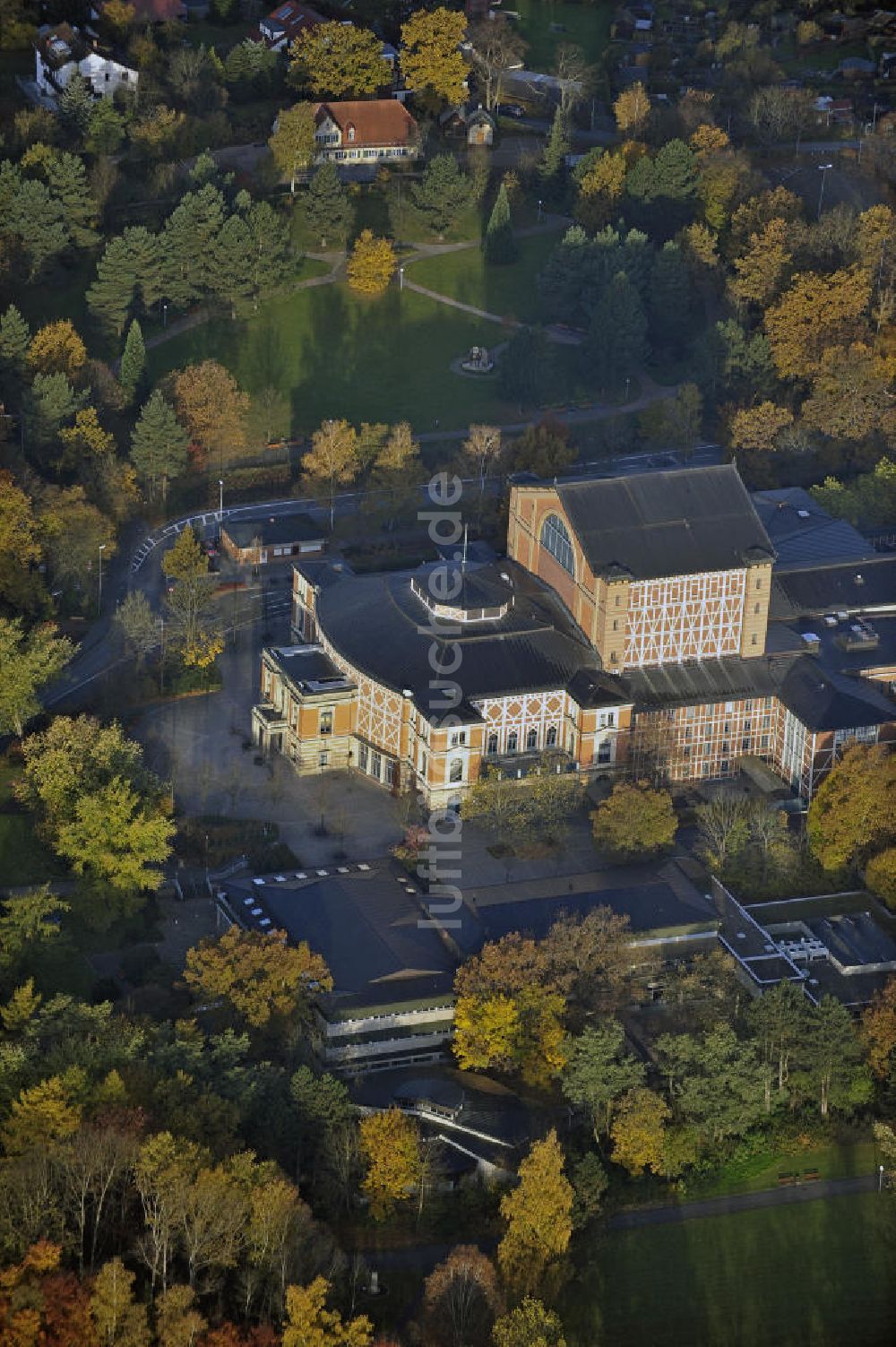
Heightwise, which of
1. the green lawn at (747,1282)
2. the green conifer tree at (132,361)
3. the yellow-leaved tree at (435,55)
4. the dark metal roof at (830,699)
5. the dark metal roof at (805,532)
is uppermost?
the yellow-leaved tree at (435,55)

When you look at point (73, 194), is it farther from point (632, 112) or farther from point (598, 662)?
point (598, 662)

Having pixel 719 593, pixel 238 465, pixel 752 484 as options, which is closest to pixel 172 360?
pixel 238 465

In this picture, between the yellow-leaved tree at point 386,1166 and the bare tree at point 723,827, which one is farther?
the bare tree at point 723,827

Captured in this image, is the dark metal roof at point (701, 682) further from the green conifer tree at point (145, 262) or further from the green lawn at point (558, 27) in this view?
the green lawn at point (558, 27)

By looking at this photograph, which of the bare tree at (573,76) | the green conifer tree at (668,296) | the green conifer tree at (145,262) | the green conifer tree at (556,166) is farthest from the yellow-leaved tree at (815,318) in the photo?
the green conifer tree at (145,262)

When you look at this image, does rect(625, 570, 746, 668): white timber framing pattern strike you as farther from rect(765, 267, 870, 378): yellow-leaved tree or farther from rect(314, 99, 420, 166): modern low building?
rect(314, 99, 420, 166): modern low building

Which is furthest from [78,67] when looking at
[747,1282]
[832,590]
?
[747,1282]

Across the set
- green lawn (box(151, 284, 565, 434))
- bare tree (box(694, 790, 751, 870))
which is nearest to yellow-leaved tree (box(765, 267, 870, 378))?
green lawn (box(151, 284, 565, 434))
